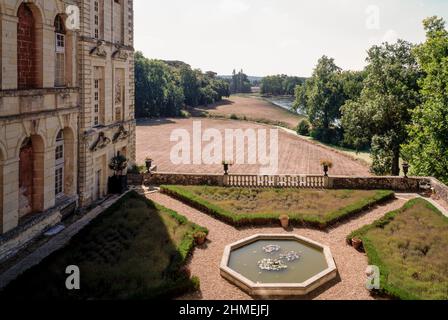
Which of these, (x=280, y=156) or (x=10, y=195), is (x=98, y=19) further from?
(x=280, y=156)

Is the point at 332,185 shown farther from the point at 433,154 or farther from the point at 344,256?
the point at 344,256

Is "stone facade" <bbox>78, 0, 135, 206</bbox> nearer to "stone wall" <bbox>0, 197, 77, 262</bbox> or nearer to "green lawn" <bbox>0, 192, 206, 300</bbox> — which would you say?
"stone wall" <bbox>0, 197, 77, 262</bbox>

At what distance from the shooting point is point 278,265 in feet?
55.9

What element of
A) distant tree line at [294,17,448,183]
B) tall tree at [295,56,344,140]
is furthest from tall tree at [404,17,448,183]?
tall tree at [295,56,344,140]

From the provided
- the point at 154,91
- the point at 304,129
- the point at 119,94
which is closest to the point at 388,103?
the point at 119,94

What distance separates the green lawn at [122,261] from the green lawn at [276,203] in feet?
9.29

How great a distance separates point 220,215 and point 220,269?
6.86 meters

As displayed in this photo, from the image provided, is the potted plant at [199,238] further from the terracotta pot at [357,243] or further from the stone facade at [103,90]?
the stone facade at [103,90]

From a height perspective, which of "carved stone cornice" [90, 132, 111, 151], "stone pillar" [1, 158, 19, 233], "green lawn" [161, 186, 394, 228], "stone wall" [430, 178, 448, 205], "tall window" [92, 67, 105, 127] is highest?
"tall window" [92, 67, 105, 127]

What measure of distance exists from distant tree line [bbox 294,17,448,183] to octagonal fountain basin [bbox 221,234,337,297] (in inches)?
611

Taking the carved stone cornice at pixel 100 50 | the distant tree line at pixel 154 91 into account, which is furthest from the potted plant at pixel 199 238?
the distant tree line at pixel 154 91

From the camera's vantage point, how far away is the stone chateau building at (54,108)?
53.3 ft

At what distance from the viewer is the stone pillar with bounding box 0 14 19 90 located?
15.6m

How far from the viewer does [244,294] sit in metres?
15.0
